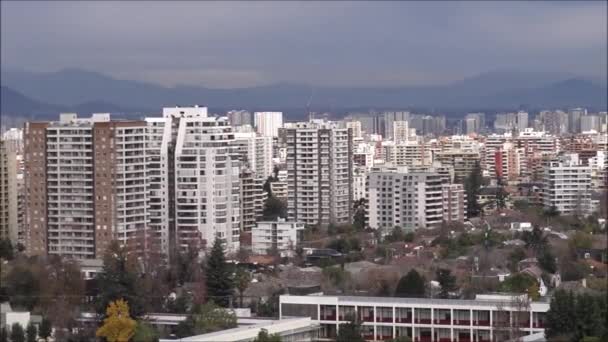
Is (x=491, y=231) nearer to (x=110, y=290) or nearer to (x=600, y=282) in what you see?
(x=600, y=282)

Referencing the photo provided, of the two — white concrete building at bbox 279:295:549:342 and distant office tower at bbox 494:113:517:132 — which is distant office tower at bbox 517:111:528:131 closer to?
distant office tower at bbox 494:113:517:132

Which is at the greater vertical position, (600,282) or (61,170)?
(61,170)

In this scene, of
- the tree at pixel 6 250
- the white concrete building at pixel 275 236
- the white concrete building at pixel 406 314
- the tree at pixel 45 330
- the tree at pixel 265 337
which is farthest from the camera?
the white concrete building at pixel 275 236

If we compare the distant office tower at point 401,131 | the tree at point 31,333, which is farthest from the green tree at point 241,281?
the distant office tower at point 401,131

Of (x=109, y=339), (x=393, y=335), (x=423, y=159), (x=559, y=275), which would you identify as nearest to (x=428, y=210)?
(x=423, y=159)

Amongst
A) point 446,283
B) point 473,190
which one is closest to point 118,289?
point 446,283

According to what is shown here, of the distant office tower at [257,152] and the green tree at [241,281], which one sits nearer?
the green tree at [241,281]

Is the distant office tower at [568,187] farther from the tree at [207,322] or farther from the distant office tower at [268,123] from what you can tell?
the tree at [207,322]
